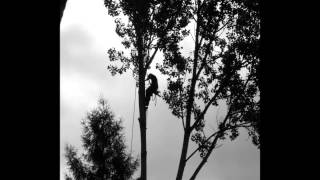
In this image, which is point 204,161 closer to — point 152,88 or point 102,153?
point 152,88

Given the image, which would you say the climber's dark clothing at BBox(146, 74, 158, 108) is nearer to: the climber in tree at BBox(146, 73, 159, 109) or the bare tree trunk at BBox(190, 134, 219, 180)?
the climber in tree at BBox(146, 73, 159, 109)

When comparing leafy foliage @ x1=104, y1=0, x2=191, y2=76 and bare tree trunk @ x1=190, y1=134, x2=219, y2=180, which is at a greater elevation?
leafy foliage @ x1=104, y1=0, x2=191, y2=76

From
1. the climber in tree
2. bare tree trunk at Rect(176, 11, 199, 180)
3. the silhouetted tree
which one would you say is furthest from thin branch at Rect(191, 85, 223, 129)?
the silhouetted tree

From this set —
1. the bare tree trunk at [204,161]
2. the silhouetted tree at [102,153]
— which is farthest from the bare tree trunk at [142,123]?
the silhouetted tree at [102,153]

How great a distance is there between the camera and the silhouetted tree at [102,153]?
20438mm

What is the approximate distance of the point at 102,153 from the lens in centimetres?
2114

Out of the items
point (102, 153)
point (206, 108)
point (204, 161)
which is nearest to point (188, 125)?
point (206, 108)

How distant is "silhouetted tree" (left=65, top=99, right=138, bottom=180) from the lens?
2044 centimetres

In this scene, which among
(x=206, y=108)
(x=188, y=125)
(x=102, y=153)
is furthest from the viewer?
(x=102, y=153)
